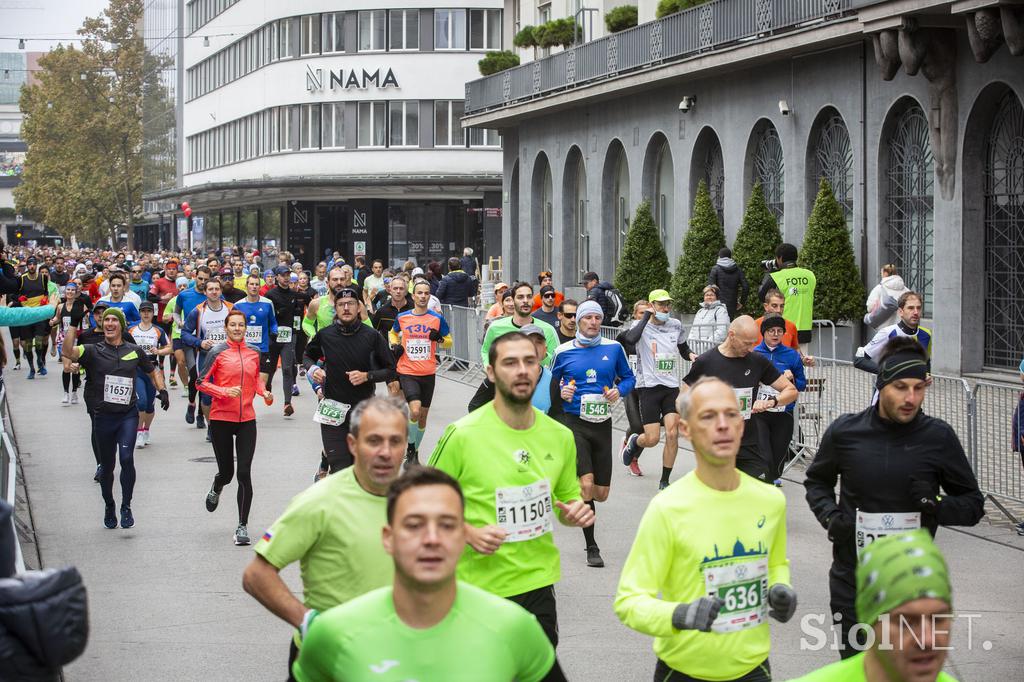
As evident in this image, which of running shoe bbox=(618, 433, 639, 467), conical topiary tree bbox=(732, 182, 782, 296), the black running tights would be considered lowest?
running shoe bbox=(618, 433, 639, 467)

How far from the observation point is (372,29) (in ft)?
198

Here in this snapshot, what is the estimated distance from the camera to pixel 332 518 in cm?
521

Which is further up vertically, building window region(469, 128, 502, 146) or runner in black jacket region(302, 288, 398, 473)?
building window region(469, 128, 502, 146)

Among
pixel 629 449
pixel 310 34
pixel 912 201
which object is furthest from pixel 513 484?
pixel 310 34

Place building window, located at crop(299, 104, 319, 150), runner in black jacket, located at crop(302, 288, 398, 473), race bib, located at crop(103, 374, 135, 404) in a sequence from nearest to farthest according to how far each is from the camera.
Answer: runner in black jacket, located at crop(302, 288, 398, 473), race bib, located at crop(103, 374, 135, 404), building window, located at crop(299, 104, 319, 150)

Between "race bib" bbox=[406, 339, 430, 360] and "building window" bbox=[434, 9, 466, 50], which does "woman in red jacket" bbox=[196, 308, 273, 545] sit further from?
"building window" bbox=[434, 9, 466, 50]

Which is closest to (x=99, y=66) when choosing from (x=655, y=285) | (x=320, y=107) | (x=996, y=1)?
(x=320, y=107)

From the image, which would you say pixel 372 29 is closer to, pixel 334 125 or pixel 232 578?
pixel 334 125

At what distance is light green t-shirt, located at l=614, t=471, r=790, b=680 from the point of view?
516 cm

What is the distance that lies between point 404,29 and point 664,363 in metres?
48.1

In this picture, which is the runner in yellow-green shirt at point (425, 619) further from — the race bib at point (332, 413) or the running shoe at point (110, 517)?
the running shoe at point (110, 517)

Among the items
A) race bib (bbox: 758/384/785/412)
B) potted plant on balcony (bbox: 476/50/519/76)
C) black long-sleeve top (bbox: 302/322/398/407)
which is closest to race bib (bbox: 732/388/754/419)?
race bib (bbox: 758/384/785/412)

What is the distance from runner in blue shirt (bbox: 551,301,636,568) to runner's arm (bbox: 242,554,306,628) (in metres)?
6.09

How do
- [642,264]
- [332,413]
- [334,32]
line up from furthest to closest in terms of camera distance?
[334,32] < [642,264] < [332,413]
